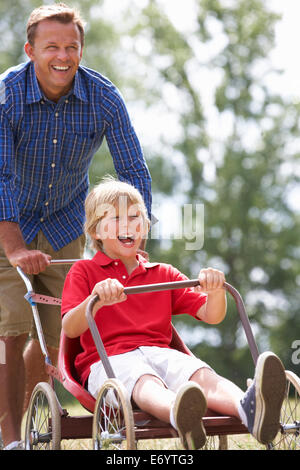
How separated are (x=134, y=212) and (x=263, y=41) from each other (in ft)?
43.6

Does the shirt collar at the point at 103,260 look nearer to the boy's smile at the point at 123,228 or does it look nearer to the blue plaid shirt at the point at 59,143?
the boy's smile at the point at 123,228

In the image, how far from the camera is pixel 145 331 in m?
2.93

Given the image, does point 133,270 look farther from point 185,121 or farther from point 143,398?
point 185,121

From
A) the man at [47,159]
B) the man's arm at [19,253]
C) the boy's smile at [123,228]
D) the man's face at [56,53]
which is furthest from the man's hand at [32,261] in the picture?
the man's face at [56,53]

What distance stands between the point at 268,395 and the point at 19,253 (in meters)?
1.39

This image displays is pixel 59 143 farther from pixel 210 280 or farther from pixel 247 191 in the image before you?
pixel 247 191

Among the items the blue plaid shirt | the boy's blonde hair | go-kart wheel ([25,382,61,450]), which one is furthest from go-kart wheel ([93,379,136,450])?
the blue plaid shirt

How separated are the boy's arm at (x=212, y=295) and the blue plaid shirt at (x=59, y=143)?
2.59 ft

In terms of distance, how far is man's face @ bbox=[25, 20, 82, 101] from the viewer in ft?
11.9

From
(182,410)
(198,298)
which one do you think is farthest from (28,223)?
(182,410)

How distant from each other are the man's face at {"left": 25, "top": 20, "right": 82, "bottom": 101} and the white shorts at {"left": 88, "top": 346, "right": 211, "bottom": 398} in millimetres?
1507

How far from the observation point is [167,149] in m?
15.6

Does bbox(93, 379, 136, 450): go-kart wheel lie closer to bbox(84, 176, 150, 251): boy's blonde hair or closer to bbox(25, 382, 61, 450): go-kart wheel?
bbox(25, 382, 61, 450): go-kart wheel
